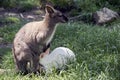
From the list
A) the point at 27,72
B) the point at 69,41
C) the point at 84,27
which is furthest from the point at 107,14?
the point at 27,72

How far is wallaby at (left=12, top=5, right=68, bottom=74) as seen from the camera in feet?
24.4

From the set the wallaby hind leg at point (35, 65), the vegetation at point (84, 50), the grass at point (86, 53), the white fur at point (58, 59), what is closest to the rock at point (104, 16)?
the vegetation at point (84, 50)

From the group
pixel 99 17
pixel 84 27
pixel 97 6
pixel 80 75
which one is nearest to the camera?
pixel 80 75

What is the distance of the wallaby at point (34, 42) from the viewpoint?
743cm

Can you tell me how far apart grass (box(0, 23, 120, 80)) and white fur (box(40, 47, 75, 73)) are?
0.19 m

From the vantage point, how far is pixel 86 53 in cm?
798

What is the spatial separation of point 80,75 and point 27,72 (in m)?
1.38

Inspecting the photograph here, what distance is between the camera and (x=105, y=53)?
8.02 meters

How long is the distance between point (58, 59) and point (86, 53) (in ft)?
2.36

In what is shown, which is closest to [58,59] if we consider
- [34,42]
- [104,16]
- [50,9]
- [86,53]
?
[34,42]

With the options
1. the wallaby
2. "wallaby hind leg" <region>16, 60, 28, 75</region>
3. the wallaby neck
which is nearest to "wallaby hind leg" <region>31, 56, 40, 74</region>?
the wallaby

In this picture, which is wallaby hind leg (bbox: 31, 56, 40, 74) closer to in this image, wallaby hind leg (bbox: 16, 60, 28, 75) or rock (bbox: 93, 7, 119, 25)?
wallaby hind leg (bbox: 16, 60, 28, 75)

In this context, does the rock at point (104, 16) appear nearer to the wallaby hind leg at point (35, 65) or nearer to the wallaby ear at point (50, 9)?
the wallaby ear at point (50, 9)

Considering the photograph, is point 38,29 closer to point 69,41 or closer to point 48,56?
point 48,56
